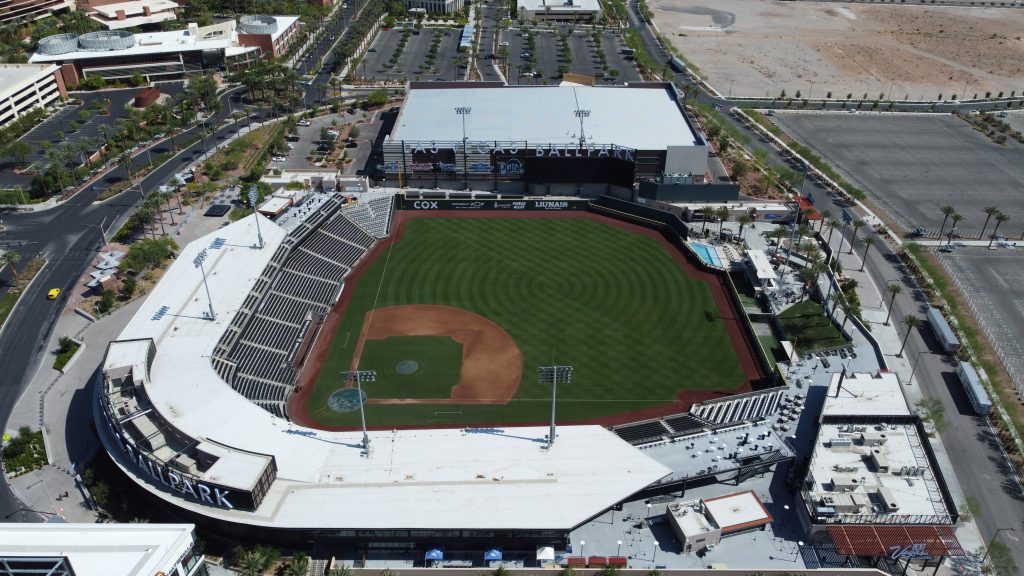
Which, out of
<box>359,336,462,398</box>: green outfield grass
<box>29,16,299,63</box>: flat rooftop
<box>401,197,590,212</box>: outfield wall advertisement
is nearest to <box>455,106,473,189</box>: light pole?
<box>401,197,590,212</box>: outfield wall advertisement

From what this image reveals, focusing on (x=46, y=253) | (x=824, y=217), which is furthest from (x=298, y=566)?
(x=824, y=217)

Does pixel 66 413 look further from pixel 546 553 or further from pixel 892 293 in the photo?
pixel 892 293

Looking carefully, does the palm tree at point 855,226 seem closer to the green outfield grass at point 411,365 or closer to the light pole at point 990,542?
the light pole at point 990,542

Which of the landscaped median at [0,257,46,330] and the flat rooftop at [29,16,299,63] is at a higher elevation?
the flat rooftop at [29,16,299,63]

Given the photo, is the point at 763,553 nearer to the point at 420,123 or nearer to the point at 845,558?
the point at 845,558

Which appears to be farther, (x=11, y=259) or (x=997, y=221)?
(x=997, y=221)

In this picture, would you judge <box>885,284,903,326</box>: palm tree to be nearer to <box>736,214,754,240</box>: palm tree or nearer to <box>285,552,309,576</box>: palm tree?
<box>736,214,754,240</box>: palm tree
